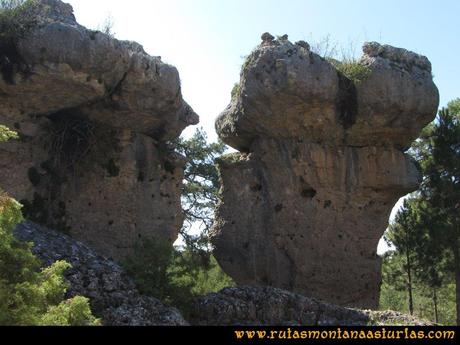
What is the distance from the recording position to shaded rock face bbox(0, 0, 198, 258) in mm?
14680

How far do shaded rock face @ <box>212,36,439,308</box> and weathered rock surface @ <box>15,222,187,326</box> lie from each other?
7893 millimetres

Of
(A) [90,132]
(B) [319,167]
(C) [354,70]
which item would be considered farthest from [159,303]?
(C) [354,70]

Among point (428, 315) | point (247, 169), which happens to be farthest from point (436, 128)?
point (428, 315)

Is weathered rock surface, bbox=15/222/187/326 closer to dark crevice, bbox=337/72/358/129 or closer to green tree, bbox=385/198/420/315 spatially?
dark crevice, bbox=337/72/358/129

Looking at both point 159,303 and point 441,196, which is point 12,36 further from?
point 441,196

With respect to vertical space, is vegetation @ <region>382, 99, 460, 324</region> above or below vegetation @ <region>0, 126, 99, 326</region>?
above

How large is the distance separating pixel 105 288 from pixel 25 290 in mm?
4670

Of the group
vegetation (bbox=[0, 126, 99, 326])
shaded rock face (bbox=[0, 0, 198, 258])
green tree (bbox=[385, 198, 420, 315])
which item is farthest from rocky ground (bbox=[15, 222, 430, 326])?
green tree (bbox=[385, 198, 420, 315])

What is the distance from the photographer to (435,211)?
21547 millimetres

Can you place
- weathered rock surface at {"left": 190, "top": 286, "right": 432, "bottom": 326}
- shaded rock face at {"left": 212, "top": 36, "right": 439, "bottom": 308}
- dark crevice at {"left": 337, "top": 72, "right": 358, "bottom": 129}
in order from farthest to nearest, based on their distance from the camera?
dark crevice at {"left": 337, "top": 72, "right": 358, "bottom": 129}
shaded rock face at {"left": 212, "top": 36, "right": 439, "bottom": 308}
weathered rock surface at {"left": 190, "top": 286, "right": 432, "bottom": 326}

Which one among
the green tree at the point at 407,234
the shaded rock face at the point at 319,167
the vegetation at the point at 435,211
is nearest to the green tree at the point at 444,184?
the vegetation at the point at 435,211

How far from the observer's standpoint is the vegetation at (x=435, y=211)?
21016mm

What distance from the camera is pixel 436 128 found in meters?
22.2
